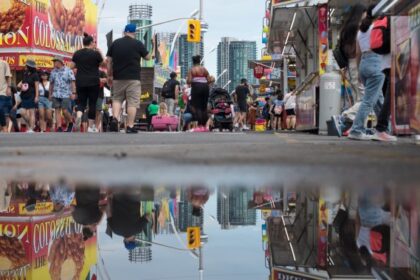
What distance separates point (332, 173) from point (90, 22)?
3930 centimetres

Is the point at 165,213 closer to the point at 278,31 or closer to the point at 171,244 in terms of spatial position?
the point at 171,244

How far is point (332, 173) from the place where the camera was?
12.3 ft

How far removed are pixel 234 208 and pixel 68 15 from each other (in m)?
36.4

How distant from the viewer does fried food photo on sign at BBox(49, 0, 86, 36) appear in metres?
35.5

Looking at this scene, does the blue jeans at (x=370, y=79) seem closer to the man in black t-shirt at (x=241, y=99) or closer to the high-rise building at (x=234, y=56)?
the man in black t-shirt at (x=241, y=99)

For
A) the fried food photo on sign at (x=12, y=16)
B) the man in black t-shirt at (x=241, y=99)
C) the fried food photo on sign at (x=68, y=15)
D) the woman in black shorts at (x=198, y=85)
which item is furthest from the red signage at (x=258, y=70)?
the woman in black shorts at (x=198, y=85)

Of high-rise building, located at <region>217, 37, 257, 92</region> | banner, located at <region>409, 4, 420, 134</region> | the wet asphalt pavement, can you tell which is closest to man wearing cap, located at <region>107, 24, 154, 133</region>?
banner, located at <region>409, 4, 420, 134</region>

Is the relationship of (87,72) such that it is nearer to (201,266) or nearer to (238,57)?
(201,266)

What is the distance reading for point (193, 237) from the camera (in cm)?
214

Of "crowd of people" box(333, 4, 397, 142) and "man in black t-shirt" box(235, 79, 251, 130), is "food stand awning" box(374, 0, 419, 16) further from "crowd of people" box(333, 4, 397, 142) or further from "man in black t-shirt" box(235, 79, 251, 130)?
"man in black t-shirt" box(235, 79, 251, 130)

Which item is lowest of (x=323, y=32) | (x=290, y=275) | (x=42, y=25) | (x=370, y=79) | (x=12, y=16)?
(x=290, y=275)

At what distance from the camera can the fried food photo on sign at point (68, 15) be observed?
35.5 meters

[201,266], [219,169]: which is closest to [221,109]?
[219,169]

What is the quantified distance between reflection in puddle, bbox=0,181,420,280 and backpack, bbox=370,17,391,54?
6.26m
